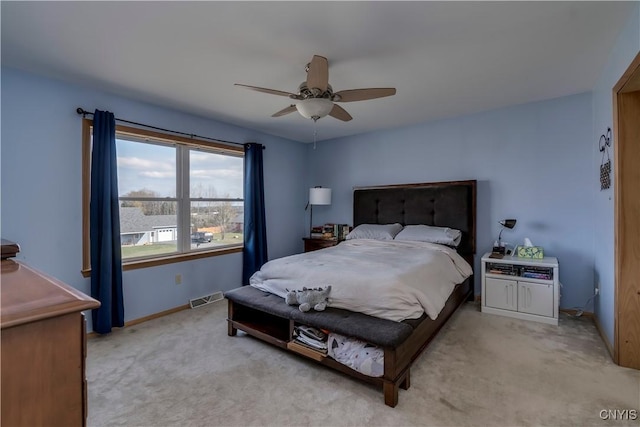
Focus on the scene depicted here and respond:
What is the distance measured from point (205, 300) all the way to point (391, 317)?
103 inches

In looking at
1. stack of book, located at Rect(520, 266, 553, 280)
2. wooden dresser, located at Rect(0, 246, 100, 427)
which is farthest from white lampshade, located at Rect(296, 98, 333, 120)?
stack of book, located at Rect(520, 266, 553, 280)

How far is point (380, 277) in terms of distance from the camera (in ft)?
7.16

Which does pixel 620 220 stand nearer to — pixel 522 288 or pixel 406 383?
pixel 522 288

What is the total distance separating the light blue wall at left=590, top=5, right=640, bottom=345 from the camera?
74.6 inches

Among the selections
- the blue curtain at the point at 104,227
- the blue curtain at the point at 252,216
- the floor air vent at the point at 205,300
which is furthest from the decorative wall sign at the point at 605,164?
the blue curtain at the point at 104,227

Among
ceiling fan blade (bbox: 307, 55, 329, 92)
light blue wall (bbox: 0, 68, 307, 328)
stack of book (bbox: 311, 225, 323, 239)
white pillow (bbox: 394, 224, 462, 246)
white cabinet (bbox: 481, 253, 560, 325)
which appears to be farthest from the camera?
stack of book (bbox: 311, 225, 323, 239)

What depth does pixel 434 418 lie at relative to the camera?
1.69 m

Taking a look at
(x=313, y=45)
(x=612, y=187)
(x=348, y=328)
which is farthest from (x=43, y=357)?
(x=612, y=187)

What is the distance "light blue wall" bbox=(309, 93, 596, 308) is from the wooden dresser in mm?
3952

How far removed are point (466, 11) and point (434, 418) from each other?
94.0 inches

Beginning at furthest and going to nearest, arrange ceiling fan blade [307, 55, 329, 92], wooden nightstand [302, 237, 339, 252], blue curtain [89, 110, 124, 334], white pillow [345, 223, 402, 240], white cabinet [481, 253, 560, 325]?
wooden nightstand [302, 237, 339, 252] → white pillow [345, 223, 402, 240] → white cabinet [481, 253, 560, 325] → blue curtain [89, 110, 124, 334] → ceiling fan blade [307, 55, 329, 92]

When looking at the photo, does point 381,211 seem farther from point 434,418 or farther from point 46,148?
point 46,148

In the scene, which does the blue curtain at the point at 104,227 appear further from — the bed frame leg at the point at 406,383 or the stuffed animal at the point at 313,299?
the bed frame leg at the point at 406,383

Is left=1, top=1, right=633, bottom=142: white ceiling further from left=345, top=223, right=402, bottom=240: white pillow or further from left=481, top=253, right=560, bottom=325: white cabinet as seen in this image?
left=481, top=253, right=560, bottom=325: white cabinet
